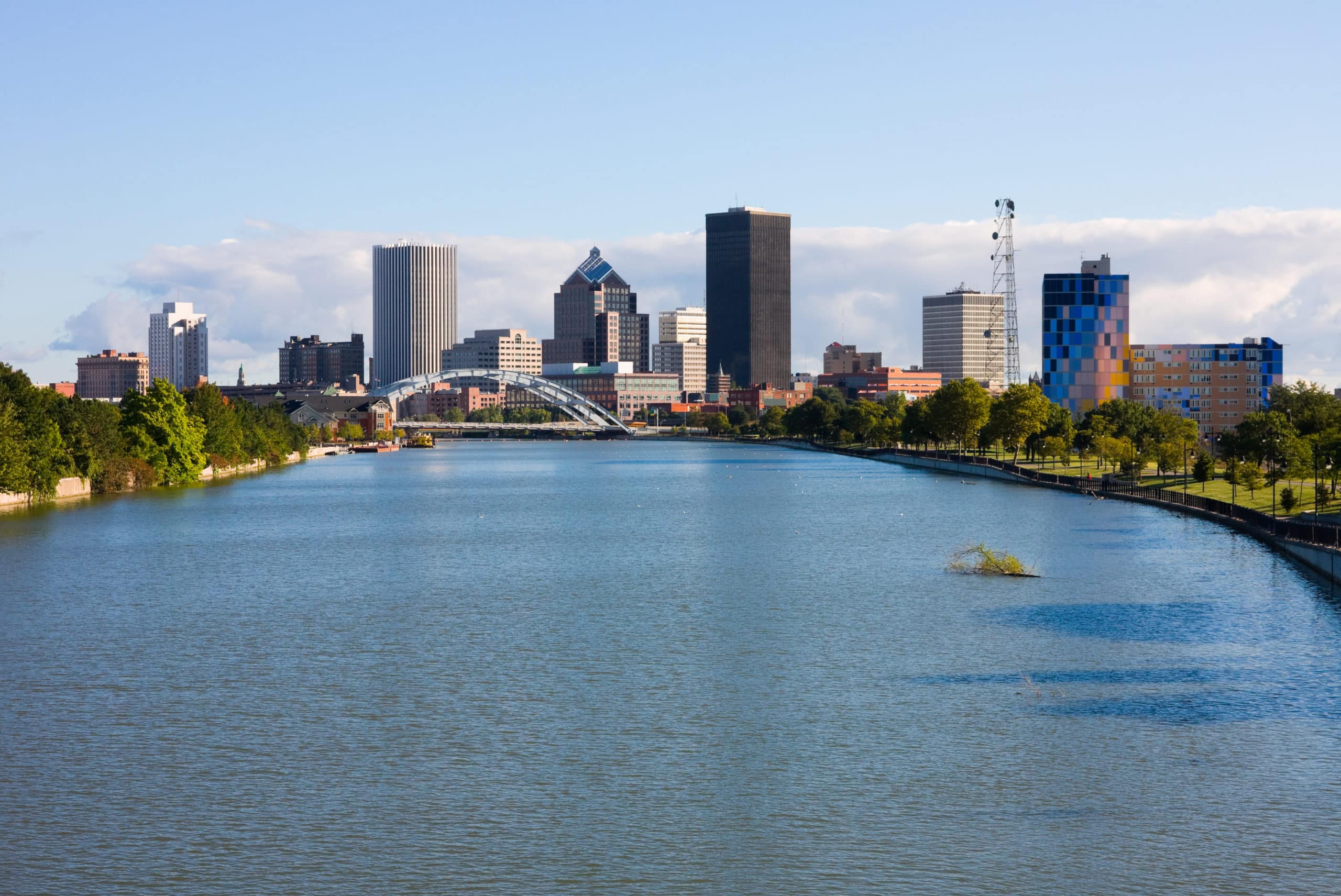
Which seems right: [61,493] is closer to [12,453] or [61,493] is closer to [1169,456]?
[12,453]

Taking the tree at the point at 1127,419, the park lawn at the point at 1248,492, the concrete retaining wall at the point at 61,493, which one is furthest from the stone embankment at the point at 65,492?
the tree at the point at 1127,419

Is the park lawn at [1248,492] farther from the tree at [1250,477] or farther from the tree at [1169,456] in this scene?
the tree at [1169,456]

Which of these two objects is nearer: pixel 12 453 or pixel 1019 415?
pixel 12 453

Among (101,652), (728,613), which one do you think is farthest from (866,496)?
(101,652)

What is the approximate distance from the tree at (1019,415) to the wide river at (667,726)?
8699cm

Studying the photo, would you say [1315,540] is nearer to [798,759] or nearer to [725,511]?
[798,759]

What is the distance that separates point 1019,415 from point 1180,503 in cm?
5910

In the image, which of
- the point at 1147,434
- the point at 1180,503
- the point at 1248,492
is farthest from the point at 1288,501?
the point at 1147,434

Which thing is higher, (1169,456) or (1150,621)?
(1169,456)

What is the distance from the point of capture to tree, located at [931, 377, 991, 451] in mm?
171625

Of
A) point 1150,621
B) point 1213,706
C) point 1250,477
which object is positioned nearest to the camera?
point 1213,706

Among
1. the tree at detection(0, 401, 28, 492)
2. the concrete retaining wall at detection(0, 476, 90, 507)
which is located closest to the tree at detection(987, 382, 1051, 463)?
the concrete retaining wall at detection(0, 476, 90, 507)

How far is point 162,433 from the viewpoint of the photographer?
5089 inches

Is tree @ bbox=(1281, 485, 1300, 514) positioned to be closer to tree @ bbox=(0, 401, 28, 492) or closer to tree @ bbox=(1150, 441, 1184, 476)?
tree @ bbox=(1150, 441, 1184, 476)
